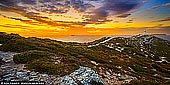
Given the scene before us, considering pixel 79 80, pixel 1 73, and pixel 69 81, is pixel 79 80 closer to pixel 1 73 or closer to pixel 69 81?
pixel 69 81

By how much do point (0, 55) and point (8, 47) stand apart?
217 inches

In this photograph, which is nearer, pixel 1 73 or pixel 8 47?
pixel 1 73

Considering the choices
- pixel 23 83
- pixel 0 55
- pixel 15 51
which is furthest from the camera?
pixel 15 51

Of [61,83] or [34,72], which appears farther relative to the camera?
[34,72]

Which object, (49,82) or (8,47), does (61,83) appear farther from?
(8,47)

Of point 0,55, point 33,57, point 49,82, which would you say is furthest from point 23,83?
point 0,55

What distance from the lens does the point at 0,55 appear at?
3088 cm

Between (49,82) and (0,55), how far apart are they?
1307 centimetres

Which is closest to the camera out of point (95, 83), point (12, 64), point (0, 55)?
point (95, 83)

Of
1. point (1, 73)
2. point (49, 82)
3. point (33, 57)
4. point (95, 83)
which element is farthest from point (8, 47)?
point (95, 83)

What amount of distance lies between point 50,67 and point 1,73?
5324mm

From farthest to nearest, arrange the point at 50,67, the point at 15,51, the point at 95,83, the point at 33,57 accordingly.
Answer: the point at 15,51 < the point at 33,57 < the point at 50,67 < the point at 95,83

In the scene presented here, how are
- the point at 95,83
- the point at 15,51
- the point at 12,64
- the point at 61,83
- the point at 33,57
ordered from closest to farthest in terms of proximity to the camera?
the point at 61,83 → the point at 95,83 → the point at 12,64 → the point at 33,57 → the point at 15,51

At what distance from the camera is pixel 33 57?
2872 cm
